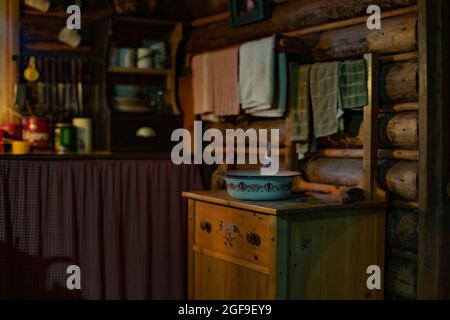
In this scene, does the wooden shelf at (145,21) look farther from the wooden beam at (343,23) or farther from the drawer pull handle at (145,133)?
the wooden beam at (343,23)

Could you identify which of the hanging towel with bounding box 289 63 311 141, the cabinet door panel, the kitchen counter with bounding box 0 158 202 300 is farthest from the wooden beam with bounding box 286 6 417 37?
the cabinet door panel

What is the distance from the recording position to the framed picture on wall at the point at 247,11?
3.87 metres

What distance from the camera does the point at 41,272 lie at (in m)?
3.72

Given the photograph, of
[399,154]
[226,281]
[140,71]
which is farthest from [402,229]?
[140,71]

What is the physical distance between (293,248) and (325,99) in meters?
0.84

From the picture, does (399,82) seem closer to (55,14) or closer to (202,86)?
(202,86)

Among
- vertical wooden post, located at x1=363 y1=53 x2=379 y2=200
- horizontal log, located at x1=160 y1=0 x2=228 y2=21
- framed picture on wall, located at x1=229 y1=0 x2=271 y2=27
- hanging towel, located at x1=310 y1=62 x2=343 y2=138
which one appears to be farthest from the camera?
horizontal log, located at x1=160 y1=0 x2=228 y2=21

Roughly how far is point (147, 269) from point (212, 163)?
0.78 meters

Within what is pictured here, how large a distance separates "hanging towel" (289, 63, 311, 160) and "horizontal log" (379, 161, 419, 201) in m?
0.46

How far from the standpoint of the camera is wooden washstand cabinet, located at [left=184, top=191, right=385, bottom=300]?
2938 millimetres

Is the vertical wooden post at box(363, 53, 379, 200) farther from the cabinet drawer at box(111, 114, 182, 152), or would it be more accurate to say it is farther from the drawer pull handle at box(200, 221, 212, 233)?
the cabinet drawer at box(111, 114, 182, 152)
